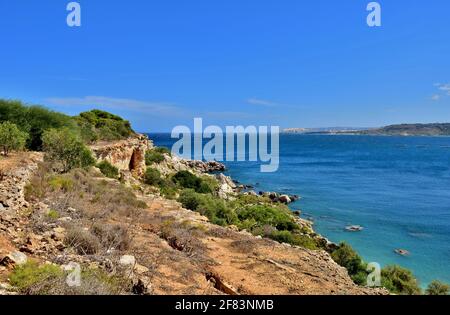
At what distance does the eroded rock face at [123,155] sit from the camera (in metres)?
24.1

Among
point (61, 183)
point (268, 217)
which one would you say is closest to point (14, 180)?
point (61, 183)

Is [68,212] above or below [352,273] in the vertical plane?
above

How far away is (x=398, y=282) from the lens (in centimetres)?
1597

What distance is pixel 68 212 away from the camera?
9789mm

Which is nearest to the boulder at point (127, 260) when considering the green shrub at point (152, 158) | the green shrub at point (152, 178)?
the green shrub at point (152, 178)

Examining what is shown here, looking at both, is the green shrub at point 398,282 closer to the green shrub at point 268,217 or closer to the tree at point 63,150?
the green shrub at point 268,217

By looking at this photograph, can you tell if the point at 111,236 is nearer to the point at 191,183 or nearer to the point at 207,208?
the point at 207,208

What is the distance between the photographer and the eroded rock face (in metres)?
24.1

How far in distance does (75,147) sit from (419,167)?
61.4 meters

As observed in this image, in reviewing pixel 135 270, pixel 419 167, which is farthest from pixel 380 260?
pixel 419 167

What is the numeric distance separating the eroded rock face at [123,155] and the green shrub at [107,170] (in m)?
0.85

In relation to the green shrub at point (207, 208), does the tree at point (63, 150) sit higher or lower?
higher

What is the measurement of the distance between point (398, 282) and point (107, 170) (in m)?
16.1
